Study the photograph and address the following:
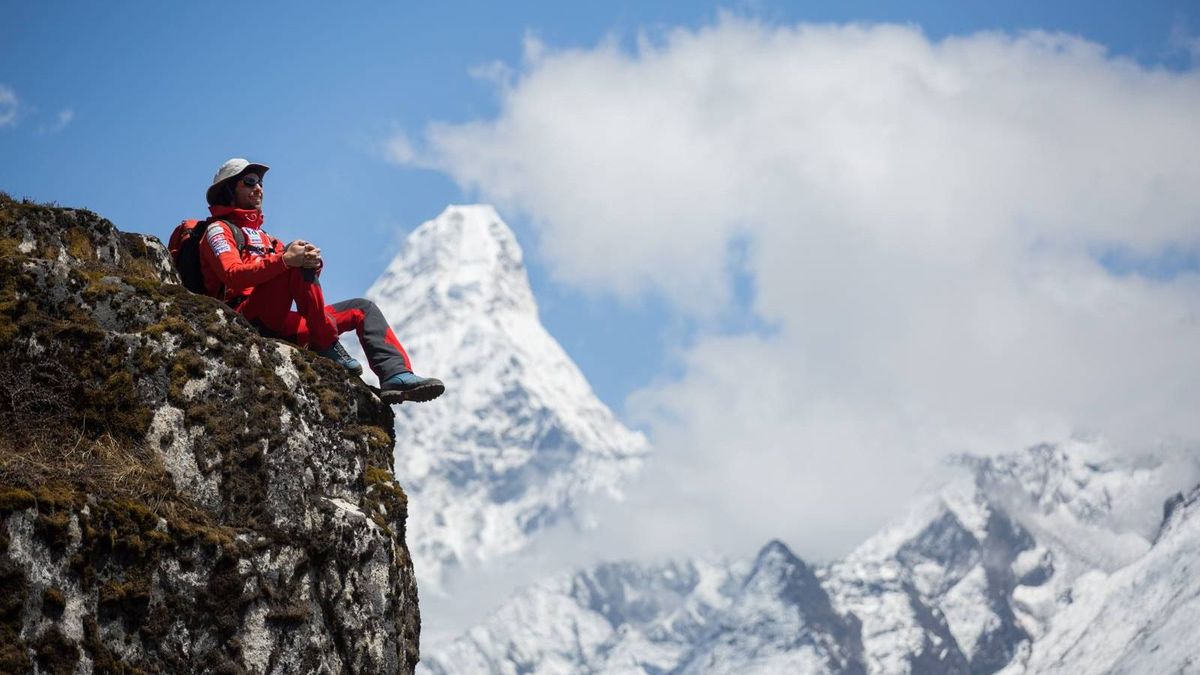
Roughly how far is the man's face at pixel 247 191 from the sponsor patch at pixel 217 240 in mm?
609

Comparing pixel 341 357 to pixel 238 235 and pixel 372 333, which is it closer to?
pixel 372 333

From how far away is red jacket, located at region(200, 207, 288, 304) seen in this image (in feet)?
58.5

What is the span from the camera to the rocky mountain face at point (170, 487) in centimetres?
1434

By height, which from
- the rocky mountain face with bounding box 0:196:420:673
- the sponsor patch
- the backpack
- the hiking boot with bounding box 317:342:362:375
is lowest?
the rocky mountain face with bounding box 0:196:420:673

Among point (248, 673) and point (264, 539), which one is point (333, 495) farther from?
point (248, 673)

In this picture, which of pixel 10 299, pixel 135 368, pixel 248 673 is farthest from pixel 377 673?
pixel 10 299

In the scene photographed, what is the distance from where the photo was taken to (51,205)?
17844mm

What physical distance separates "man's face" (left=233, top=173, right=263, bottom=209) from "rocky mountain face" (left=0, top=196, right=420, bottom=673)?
1443mm

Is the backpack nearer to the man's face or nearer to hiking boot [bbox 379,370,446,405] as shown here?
the man's face

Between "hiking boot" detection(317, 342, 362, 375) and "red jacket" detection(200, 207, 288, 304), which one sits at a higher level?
"red jacket" detection(200, 207, 288, 304)

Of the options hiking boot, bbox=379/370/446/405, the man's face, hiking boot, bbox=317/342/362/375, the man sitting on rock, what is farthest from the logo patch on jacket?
hiking boot, bbox=379/370/446/405

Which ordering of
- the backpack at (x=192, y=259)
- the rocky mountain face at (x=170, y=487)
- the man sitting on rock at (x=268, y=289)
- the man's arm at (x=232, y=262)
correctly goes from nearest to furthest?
the rocky mountain face at (x=170, y=487)
the man's arm at (x=232, y=262)
the man sitting on rock at (x=268, y=289)
the backpack at (x=192, y=259)

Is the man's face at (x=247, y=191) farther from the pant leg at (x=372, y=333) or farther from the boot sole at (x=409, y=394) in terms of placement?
the boot sole at (x=409, y=394)

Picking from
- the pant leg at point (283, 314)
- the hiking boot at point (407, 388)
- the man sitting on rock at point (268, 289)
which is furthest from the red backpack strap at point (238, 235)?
the hiking boot at point (407, 388)
